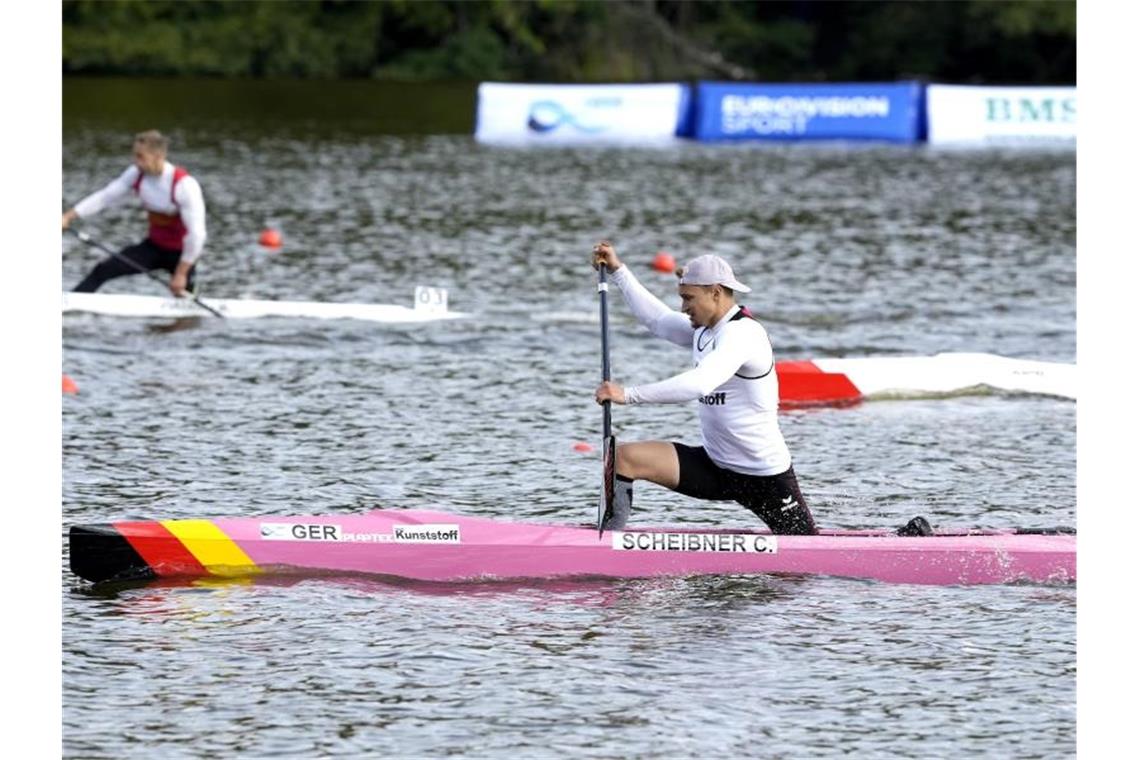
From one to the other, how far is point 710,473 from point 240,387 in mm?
7848

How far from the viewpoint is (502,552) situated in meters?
12.1

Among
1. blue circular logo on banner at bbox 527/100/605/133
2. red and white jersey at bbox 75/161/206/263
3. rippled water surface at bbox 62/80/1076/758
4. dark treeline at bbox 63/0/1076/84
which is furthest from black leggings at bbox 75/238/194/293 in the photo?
dark treeline at bbox 63/0/1076/84

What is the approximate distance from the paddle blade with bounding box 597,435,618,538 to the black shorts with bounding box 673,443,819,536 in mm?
406

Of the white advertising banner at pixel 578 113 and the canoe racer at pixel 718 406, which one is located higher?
the white advertising banner at pixel 578 113

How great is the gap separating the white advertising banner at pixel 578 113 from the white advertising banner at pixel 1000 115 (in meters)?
5.75

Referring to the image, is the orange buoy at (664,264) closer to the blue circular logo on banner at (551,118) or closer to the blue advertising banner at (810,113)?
the blue circular logo on banner at (551,118)

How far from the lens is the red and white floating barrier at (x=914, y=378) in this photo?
18328 millimetres

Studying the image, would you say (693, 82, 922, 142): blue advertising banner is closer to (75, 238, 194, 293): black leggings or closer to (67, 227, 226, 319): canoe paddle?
(67, 227, 226, 319): canoe paddle

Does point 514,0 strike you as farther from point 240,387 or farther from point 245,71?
point 240,387

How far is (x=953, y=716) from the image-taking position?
10125 mm

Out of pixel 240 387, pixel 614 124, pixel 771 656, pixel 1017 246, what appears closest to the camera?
pixel 771 656

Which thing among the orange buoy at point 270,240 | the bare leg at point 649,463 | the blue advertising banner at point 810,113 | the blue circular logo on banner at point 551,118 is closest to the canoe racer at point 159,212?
the orange buoy at point 270,240
